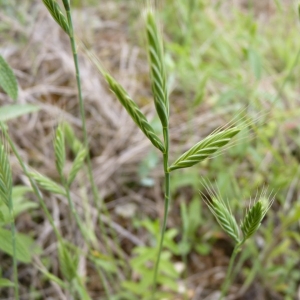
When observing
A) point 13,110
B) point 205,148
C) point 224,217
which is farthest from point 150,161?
point 205,148

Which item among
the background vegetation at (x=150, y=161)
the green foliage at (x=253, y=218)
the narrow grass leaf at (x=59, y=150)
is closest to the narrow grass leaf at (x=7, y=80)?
the narrow grass leaf at (x=59, y=150)

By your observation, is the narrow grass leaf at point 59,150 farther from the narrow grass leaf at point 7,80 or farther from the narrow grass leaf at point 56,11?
the narrow grass leaf at point 56,11

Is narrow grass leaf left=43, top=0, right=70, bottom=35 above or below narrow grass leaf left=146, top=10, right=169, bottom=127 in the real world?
above

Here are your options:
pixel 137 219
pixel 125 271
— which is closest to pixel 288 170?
pixel 137 219

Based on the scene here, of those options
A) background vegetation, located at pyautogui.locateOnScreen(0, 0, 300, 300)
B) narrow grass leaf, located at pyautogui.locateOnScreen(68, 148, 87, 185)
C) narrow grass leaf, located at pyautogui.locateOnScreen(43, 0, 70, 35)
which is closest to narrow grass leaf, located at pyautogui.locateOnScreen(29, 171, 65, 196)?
narrow grass leaf, located at pyautogui.locateOnScreen(68, 148, 87, 185)

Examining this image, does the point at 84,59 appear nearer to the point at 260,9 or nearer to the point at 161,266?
the point at 161,266

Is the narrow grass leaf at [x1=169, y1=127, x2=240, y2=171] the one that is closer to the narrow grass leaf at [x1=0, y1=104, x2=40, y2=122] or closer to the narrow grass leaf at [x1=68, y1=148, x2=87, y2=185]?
the narrow grass leaf at [x1=68, y1=148, x2=87, y2=185]
